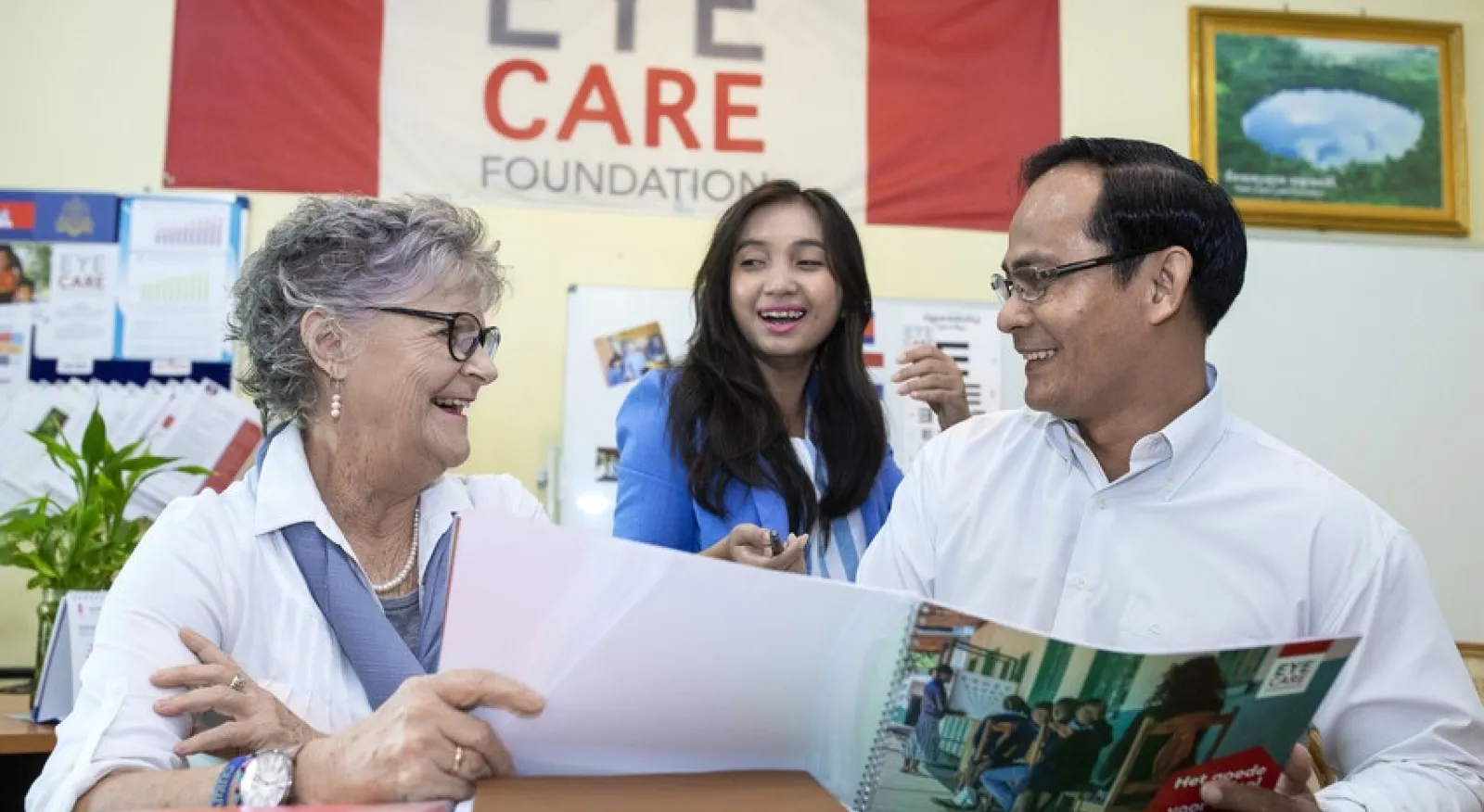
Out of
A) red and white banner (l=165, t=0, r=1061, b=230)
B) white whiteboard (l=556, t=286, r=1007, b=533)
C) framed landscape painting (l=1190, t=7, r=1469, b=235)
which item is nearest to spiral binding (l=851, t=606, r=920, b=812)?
white whiteboard (l=556, t=286, r=1007, b=533)

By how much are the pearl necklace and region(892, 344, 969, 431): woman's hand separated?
3.16 feet

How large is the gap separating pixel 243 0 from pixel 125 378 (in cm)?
109

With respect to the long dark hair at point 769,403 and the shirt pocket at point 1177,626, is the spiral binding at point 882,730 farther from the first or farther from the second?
the long dark hair at point 769,403

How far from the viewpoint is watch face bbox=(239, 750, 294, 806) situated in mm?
1004

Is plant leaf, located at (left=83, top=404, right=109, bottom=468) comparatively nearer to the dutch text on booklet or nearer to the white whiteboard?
the white whiteboard

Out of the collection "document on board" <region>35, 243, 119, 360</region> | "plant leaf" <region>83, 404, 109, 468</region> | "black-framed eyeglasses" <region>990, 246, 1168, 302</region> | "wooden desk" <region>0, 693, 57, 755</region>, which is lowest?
"wooden desk" <region>0, 693, 57, 755</region>

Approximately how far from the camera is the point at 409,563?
58.3 inches

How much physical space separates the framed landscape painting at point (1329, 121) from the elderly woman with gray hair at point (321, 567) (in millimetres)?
2843

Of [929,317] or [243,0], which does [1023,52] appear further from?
[243,0]

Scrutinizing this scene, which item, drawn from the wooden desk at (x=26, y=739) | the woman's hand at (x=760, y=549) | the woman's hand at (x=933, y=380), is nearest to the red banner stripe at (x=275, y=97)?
the wooden desk at (x=26, y=739)

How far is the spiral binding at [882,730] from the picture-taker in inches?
33.7

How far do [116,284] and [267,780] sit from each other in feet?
8.65

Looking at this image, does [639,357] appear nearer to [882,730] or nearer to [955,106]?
[955,106]

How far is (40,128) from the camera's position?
3256 millimetres
